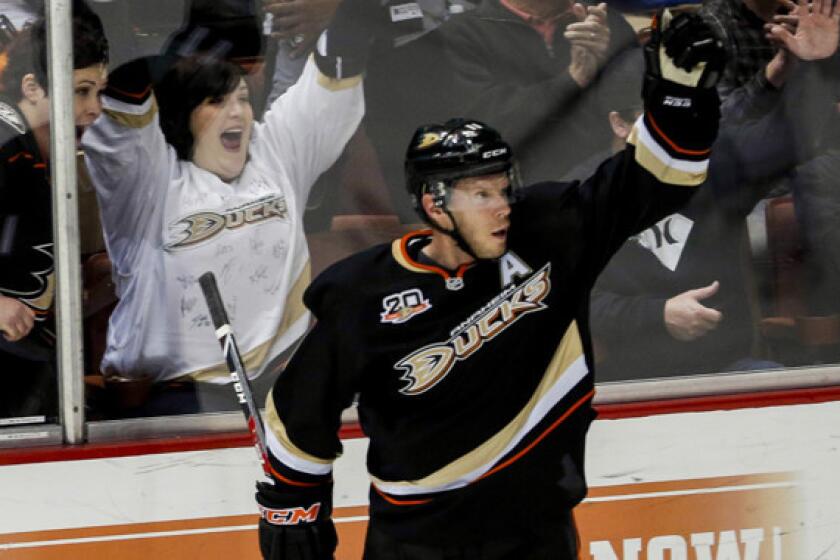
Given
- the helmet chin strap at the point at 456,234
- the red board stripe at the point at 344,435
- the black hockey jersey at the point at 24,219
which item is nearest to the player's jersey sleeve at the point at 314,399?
the helmet chin strap at the point at 456,234

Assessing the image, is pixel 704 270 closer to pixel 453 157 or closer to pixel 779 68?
pixel 779 68

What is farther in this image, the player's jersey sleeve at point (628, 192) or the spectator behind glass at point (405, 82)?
the spectator behind glass at point (405, 82)

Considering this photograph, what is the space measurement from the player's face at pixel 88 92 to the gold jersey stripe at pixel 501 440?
1.06 m

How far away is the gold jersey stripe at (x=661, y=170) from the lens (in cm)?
262

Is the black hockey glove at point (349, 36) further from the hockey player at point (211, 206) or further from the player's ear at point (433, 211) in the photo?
the player's ear at point (433, 211)

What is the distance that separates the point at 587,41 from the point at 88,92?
1.09 meters

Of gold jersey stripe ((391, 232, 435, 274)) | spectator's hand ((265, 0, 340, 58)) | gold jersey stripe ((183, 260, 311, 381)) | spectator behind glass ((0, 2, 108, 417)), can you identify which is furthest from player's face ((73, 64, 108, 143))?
gold jersey stripe ((391, 232, 435, 274))

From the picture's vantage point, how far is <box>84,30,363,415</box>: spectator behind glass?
3.22 m

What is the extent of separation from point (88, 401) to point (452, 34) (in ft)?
3.71

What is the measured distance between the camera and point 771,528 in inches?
138

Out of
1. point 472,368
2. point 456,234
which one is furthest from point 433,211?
point 472,368

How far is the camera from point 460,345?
2.72 m

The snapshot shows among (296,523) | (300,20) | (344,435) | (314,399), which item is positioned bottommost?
(344,435)

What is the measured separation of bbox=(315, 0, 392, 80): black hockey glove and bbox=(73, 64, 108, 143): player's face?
461 mm
